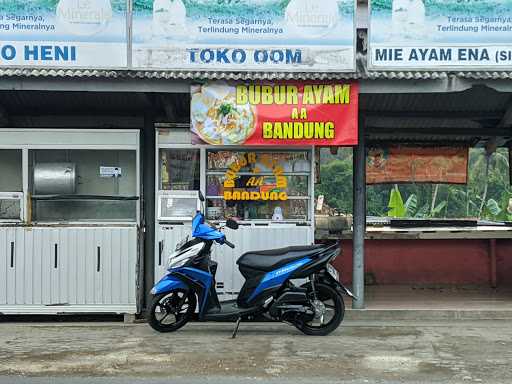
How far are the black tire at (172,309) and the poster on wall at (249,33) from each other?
114 inches

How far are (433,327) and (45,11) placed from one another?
645cm

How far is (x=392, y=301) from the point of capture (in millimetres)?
9828

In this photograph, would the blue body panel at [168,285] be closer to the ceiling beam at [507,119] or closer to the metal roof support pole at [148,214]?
the metal roof support pole at [148,214]

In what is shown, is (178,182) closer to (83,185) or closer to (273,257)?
(83,185)

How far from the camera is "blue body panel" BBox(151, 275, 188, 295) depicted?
25.1 feet

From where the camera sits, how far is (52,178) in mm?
8875

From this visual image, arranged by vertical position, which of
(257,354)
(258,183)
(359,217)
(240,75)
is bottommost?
(257,354)

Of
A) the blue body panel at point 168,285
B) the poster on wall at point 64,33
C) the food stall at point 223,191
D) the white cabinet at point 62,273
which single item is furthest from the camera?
the food stall at point 223,191

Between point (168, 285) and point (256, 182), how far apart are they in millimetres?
1991

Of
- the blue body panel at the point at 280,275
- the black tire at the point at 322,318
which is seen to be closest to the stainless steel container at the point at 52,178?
the blue body panel at the point at 280,275

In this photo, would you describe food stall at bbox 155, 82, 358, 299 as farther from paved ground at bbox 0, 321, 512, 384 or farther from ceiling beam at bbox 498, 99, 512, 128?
ceiling beam at bbox 498, 99, 512, 128

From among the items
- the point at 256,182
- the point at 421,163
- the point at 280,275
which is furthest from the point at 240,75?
the point at 421,163

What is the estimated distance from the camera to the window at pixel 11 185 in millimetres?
8828

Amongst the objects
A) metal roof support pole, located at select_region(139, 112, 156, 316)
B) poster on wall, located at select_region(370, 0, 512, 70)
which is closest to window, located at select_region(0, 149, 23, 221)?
metal roof support pole, located at select_region(139, 112, 156, 316)
